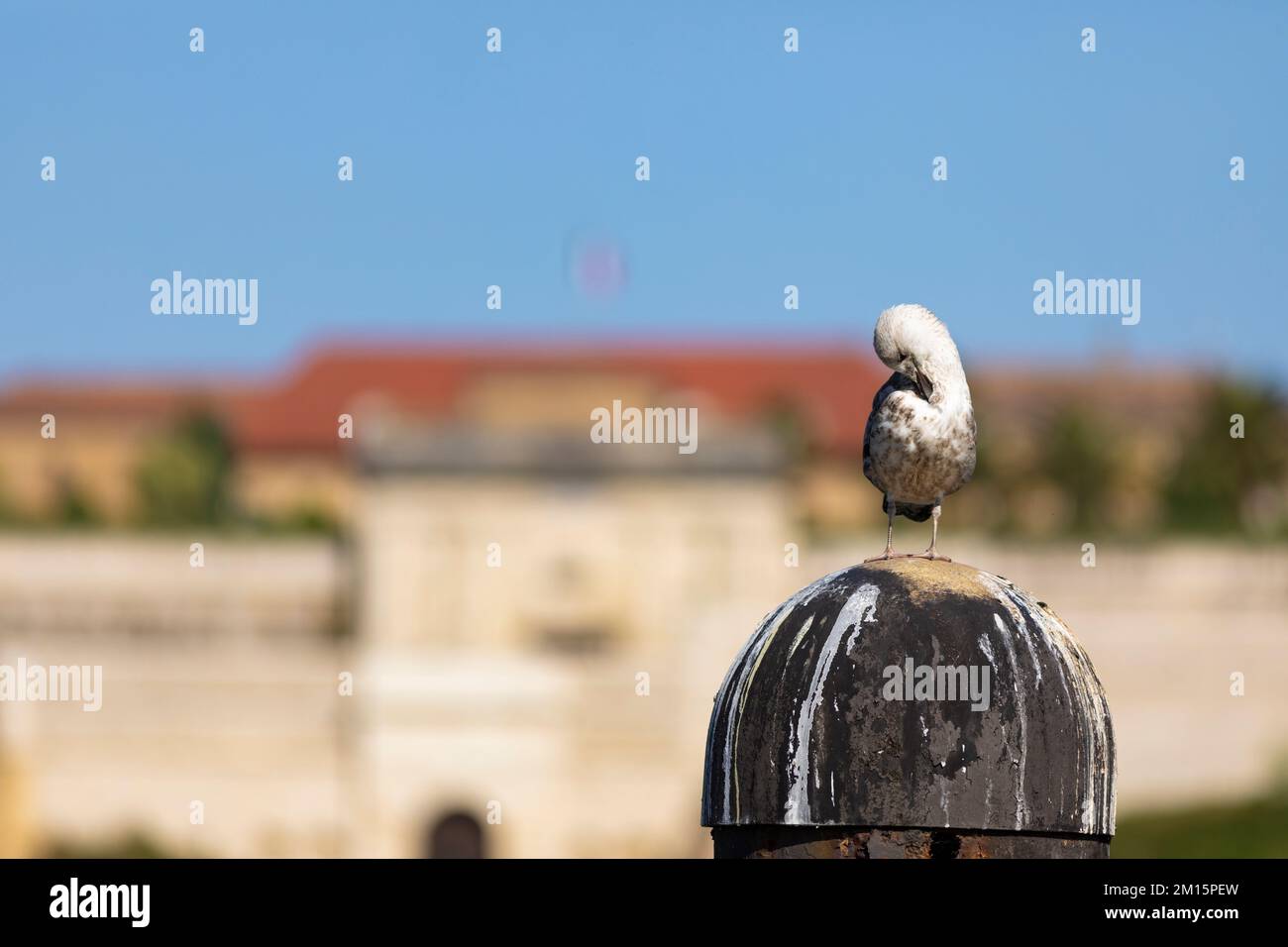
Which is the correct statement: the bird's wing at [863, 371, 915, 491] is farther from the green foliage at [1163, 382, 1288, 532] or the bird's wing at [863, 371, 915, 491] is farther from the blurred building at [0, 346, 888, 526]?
the blurred building at [0, 346, 888, 526]

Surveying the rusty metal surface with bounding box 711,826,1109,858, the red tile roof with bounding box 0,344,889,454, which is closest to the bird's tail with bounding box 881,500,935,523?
the rusty metal surface with bounding box 711,826,1109,858

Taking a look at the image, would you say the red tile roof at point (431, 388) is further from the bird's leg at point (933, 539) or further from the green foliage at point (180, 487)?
the bird's leg at point (933, 539)

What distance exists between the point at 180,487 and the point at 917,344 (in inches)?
1795

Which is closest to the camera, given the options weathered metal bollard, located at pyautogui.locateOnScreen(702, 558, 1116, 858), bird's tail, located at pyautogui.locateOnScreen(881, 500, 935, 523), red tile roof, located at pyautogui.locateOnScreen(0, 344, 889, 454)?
weathered metal bollard, located at pyautogui.locateOnScreen(702, 558, 1116, 858)

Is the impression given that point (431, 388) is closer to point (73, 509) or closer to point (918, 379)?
point (73, 509)

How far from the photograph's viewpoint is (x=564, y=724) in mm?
39312

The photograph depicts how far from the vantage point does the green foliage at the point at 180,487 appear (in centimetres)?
4975

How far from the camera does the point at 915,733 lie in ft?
18.8

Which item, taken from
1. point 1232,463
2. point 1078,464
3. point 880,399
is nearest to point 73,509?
point 1078,464

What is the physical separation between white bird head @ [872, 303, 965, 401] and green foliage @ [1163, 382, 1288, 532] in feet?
125

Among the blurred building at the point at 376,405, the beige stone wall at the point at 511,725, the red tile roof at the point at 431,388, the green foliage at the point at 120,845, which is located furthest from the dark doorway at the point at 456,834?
the red tile roof at the point at 431,388

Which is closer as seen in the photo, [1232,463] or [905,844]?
[905,844]

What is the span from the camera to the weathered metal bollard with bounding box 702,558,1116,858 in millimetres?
5777
